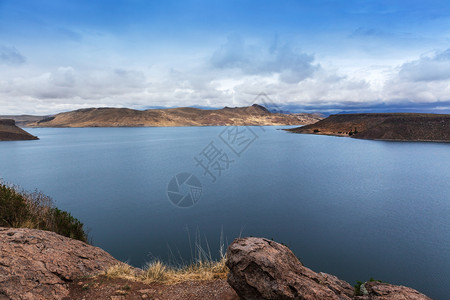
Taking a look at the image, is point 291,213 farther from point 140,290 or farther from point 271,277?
point 271,277

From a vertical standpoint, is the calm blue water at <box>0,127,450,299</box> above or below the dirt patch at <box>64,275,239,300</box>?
below

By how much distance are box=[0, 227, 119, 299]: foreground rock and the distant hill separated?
292ft

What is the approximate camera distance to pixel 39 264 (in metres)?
5.76

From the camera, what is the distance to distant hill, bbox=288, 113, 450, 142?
74312mm

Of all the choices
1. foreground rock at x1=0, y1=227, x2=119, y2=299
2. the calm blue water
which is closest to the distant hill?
the calm blue water

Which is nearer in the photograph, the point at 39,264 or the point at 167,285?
the point at 39,264

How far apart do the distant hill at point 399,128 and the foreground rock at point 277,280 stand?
284ft

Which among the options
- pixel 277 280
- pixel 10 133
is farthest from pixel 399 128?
pixel 10 133

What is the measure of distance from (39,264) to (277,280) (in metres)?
5.33

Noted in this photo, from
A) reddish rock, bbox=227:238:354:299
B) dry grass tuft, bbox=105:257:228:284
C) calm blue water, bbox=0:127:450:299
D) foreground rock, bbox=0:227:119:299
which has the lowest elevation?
calm blue water, bbox=0:127:450:299

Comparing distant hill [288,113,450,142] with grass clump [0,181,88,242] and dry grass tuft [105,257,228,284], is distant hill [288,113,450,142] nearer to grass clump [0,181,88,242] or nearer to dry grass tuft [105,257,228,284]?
dry grass tuft [105,257,228,284]

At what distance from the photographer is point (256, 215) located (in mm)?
16844

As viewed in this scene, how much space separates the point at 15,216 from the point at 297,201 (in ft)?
57.2

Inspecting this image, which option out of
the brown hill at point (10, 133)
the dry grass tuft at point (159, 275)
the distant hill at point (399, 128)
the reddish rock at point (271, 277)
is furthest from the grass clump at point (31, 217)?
the distant hill at point (399, 128)
